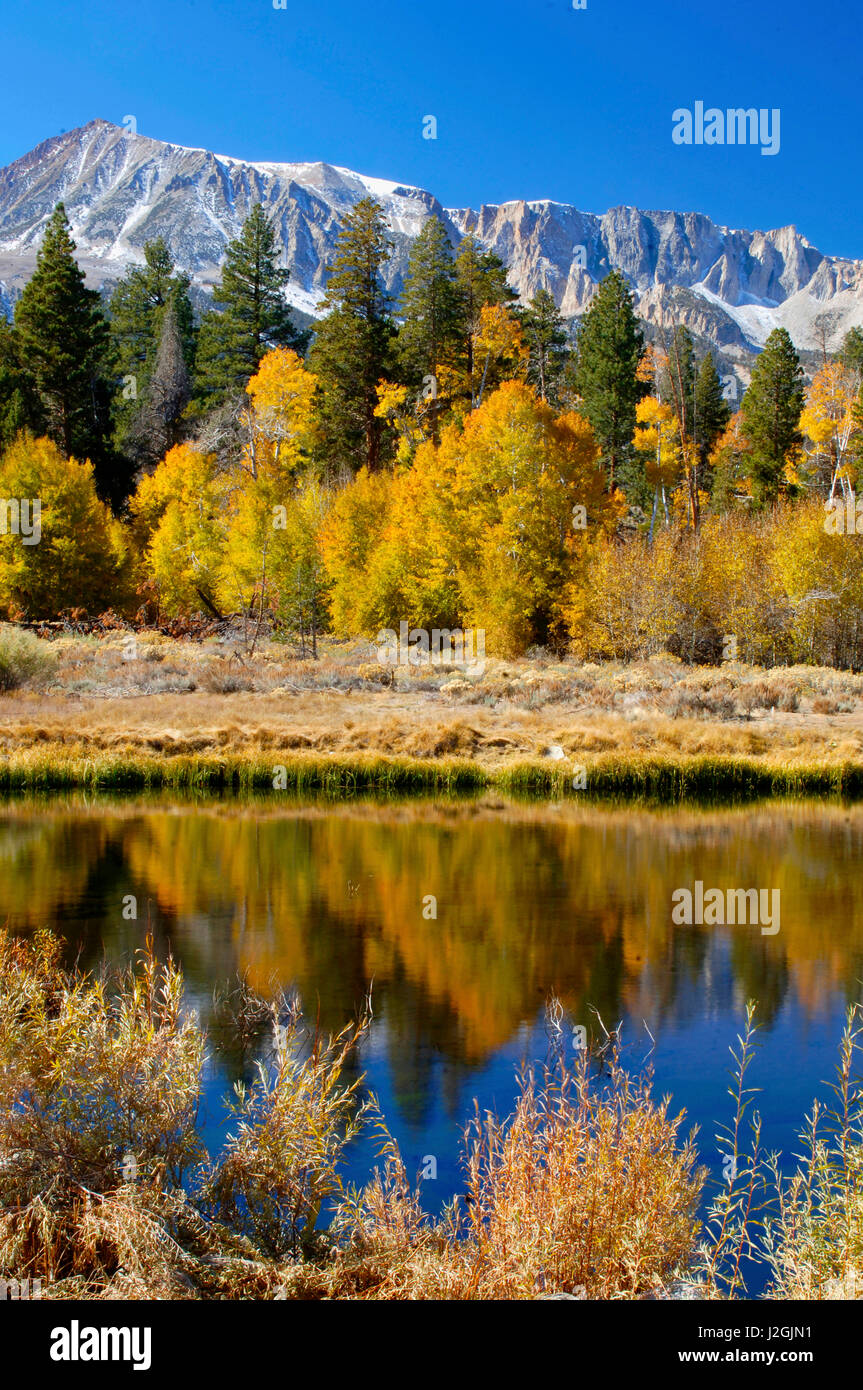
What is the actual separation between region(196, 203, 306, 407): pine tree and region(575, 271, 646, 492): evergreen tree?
759 inches

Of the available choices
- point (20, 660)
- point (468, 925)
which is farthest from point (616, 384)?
point (468, 925)

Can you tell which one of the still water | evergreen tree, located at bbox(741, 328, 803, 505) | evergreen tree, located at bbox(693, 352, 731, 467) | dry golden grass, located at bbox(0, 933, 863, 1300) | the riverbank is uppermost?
evergreen tree, located at bbox(693, 352, 731, 467)

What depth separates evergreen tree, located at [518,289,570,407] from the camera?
54.7 m

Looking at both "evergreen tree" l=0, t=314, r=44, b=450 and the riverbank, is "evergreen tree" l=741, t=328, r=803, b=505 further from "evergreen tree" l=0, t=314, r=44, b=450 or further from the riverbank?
"evergreen tree" l=0, t=314, r=44, b=450

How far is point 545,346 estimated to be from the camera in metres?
59.5

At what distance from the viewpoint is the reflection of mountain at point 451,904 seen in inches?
481

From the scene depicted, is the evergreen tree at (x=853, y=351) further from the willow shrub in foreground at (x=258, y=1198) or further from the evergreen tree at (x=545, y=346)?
the willow shrub in foreground at (x=258, y=1198)

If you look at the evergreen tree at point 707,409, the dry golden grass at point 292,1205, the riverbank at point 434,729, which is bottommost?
the dry golden grass at point 292,1205

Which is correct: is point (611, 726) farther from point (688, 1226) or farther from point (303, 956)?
point (688, 1226)

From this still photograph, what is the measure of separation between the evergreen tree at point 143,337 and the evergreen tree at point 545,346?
2148 cm

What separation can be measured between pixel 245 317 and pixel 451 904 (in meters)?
56.3

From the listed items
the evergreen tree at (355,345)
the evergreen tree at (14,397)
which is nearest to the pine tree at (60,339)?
the evergreen tree at (14,397)

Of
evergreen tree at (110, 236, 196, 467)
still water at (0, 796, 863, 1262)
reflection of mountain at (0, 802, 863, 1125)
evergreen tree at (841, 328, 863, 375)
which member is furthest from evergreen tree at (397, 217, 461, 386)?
reflection of mountain at (0, 802, 863, 1125)
